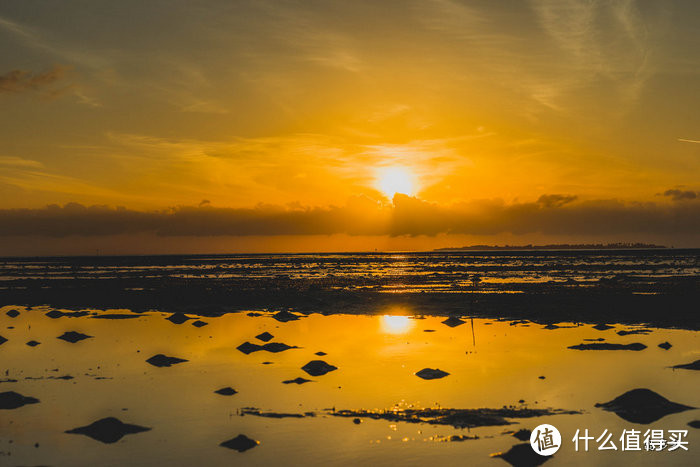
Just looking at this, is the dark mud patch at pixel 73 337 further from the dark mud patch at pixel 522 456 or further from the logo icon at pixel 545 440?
the dark mud patch at pixel 522 456

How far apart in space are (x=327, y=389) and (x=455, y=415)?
5.74 metres

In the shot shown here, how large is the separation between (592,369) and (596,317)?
861 inches

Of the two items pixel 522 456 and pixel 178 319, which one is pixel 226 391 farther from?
pixel 178 319

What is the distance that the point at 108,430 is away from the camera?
17625 mm

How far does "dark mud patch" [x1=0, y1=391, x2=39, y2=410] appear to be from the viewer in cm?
2072

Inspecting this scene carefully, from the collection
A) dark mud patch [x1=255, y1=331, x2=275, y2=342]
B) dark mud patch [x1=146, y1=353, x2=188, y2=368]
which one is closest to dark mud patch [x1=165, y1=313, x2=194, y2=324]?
dark mud patch [x1=255, y1=331, x2=275, y2=342]

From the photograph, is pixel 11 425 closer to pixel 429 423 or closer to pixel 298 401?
pixel 298 401

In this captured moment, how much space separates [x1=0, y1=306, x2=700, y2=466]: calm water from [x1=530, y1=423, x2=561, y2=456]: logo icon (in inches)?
10.5

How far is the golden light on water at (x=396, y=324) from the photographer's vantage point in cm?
3981

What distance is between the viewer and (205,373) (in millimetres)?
26469

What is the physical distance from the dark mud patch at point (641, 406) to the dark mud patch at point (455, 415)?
1495 mm

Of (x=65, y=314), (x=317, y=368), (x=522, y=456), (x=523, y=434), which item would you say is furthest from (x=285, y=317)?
(x=522, y=456)

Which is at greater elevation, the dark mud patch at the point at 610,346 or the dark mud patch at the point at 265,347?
the dark mud patch at the point at 610,346

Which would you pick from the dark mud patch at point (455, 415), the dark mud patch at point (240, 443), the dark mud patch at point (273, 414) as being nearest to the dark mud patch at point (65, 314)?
the dark mud patch at point (273, 414)
